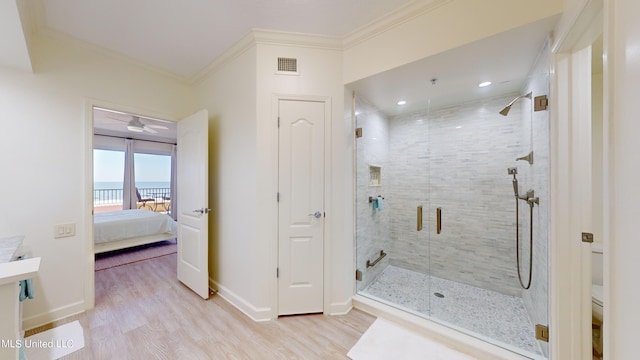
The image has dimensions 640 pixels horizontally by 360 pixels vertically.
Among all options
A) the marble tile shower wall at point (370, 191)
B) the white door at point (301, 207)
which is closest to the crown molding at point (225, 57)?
the white door at point (301, 207)

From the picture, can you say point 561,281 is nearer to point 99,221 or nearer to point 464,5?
point 464,5

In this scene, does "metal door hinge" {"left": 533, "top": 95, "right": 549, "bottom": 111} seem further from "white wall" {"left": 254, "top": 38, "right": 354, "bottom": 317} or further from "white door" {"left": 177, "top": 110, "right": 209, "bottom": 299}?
"white door" {"left": 177, "top": 110, "right": 209, "bottom": 299}

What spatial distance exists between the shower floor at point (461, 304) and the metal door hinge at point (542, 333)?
0.39 feet

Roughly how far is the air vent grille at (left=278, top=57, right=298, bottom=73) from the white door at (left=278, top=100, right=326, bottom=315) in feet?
0.96

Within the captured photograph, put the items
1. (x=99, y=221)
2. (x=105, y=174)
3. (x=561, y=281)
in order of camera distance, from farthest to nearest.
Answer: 1. (x=105, y=174)
2. (x=99, y=221)
3. (x=561, y=281)

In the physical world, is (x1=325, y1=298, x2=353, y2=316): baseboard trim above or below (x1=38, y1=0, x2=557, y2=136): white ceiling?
below

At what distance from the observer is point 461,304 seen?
2.23 m

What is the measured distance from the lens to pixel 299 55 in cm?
203

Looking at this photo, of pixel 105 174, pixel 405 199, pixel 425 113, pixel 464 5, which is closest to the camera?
pixel 464 5

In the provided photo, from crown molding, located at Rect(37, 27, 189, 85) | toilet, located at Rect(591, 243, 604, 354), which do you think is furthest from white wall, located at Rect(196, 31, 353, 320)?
toilet, located at Rect(591, 243, 604, 354)

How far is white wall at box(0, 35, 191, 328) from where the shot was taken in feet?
5.95

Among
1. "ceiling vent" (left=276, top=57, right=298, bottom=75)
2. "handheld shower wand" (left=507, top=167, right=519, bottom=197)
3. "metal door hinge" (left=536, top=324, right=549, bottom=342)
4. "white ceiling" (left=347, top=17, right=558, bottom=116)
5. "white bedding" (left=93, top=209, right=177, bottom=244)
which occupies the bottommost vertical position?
"metal door hinge" (left=536, top=324, right=549, bottom=342)

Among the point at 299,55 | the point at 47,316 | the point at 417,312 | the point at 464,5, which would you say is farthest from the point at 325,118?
the point at 47,316

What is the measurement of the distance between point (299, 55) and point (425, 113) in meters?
1.75
